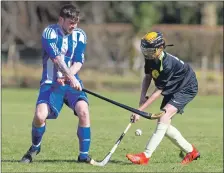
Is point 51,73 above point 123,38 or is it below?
above

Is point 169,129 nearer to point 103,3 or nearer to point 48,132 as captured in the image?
point 48,132

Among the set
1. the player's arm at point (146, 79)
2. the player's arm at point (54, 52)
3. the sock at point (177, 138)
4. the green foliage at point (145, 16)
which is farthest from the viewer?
the green foliage at point (145, 16)

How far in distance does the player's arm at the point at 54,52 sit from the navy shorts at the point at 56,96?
29cm

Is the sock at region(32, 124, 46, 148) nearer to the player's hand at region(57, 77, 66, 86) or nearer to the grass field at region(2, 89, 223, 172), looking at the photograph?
the grass field at region(2, 89, 223, 172)

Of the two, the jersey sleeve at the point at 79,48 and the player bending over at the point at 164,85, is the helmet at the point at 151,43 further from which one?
the jersey sleeve at the point at 79,48

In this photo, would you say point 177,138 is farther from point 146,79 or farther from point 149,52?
point 149,52

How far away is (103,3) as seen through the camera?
45.7 m

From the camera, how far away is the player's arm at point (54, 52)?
9148 mm

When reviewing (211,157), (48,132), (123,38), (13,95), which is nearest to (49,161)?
(211,157)

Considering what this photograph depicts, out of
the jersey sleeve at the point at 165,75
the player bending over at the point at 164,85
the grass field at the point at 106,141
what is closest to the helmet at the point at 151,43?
the player bending over at the point at 164,85

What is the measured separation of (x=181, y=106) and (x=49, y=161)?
1.91 metres

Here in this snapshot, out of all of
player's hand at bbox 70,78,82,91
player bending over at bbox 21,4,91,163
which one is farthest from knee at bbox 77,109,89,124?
player's hand at bbox 70,78,82,91

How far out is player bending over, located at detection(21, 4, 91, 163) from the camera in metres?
9.19

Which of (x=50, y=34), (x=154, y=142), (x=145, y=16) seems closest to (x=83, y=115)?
(x=154, y=142)
